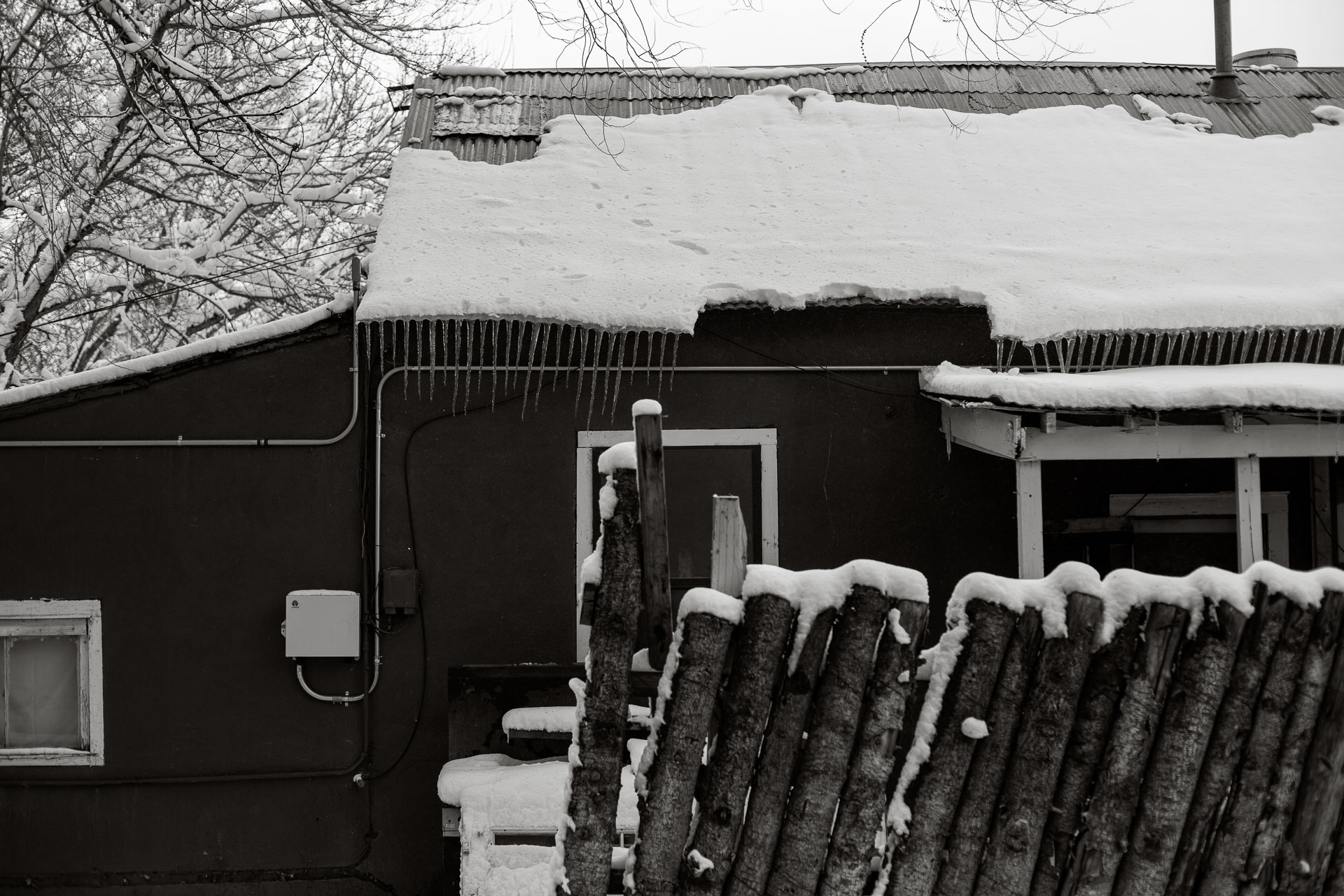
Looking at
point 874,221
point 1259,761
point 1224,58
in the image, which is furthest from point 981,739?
point 1224,58

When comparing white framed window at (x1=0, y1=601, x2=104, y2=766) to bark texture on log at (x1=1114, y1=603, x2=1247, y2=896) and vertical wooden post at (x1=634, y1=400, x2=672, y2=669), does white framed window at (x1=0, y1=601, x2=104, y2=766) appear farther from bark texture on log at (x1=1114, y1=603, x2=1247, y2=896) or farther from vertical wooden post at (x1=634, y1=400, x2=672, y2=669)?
bark texture on log at (x1=1114, y1=603, x2=1247, y2=896)

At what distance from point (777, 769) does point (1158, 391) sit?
3.24 metres

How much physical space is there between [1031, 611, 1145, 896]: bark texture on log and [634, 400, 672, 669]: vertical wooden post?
3.76 ft

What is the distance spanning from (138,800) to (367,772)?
4.32 feet

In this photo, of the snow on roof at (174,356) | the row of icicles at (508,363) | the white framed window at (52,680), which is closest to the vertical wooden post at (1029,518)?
the row of icicles at (508,363)

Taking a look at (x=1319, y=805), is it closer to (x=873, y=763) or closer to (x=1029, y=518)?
(x=873, y=763)

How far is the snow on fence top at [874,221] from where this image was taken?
21.1 feet

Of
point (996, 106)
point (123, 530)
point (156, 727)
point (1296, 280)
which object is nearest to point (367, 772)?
point (156, 727)

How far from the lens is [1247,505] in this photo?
574 centimetres

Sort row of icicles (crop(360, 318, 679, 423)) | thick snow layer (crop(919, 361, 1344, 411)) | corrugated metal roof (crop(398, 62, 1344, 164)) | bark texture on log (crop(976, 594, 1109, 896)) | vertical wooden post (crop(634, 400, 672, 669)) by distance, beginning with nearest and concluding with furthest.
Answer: vertical wooden post (crop(634, 400, 672, 669)) → bark texture on log (crop(976, 594, 1109, 896)) → thick snow layer (crop(919, 361, 1344, 411)) → row of icicles (crop(360, 318, 679, 423)) → corrugated metal roof (crop(398, 62, 1344, 164))

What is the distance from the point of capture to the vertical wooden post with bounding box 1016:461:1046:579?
5801mm

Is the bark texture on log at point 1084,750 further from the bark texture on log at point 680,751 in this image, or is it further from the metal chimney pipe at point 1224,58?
the metal chimney pipe at point 1224,58

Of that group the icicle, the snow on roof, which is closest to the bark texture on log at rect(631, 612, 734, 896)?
the icicle

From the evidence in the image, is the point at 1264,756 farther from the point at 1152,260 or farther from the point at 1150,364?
the point at 1152,260
